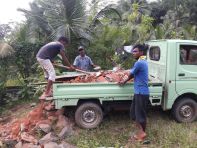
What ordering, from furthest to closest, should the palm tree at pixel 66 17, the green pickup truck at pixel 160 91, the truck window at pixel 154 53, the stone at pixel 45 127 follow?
the palm tree at pixel 66 17, the truck window at pixel 154 53, the green pickup truck at pixel 160 91, the stone at pixel 45 127

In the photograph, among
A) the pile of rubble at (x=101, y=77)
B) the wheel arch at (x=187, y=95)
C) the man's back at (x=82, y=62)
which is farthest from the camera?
the man's back at (x=82, y=62)

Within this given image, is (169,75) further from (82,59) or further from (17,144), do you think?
(17,144)

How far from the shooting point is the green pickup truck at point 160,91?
287 inches

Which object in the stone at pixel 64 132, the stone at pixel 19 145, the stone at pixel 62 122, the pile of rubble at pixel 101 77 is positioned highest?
the pile of rubble at pixel 101 77

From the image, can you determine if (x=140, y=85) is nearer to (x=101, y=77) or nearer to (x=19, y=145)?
(x=101, y=77)

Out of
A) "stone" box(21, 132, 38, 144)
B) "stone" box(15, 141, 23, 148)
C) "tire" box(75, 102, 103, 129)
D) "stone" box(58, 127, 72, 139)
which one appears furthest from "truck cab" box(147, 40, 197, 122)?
"stone" box(15, 141, 23, 148)

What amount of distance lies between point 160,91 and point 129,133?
45.5 inches

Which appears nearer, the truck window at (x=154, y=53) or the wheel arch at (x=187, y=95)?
the wheel arch at (x=187, y=95)

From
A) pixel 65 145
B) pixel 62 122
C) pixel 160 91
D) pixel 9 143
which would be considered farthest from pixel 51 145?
pixel 160 91

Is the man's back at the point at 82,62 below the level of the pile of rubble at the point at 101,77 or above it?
above

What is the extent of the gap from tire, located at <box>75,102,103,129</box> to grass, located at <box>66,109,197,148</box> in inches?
5.3

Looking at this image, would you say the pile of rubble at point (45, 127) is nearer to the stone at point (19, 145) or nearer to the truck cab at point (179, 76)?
the stone at point (19, 145)

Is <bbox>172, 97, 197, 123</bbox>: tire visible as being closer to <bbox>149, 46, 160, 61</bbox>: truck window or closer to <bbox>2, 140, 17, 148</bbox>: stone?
<bbox>149, 46, 160, 61</bbox>: truck window

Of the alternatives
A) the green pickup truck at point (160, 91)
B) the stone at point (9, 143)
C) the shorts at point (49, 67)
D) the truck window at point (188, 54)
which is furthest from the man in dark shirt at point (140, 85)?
the stone at point (9, 143)
